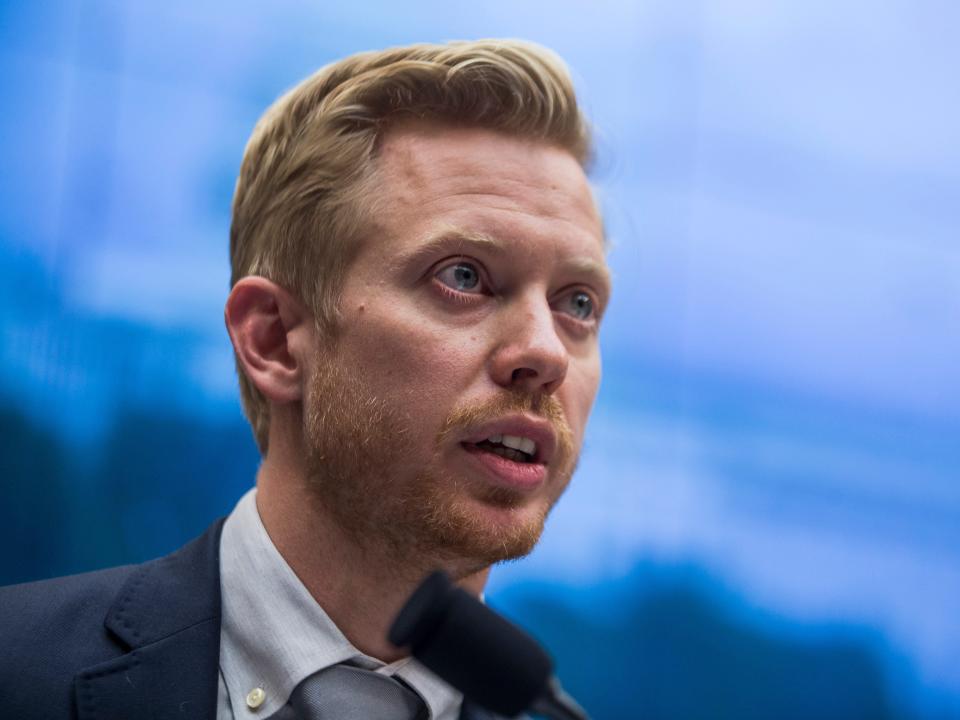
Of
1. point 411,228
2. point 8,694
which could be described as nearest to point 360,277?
point 411,228

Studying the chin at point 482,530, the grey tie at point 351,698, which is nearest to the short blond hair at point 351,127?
the chin at point 482,530

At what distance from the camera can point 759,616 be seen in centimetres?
272

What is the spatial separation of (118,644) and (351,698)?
1.30 ft

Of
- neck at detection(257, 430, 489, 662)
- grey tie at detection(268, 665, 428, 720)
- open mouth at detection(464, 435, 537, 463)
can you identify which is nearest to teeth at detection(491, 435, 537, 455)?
open mouth at detection(464, 435, 537, 463)

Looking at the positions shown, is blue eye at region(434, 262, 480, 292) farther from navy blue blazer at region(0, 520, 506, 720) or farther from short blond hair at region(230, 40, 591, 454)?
navy blue blazer at region(0, 520, 506, 720)

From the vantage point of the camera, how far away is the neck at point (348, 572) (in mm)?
1754

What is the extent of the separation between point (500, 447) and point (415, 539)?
0.68 ft

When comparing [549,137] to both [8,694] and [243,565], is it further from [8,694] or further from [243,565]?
[8,694]

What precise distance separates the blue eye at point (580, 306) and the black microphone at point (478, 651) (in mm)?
959

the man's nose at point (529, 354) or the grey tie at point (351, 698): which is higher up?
the man's nose at point (529, 354)

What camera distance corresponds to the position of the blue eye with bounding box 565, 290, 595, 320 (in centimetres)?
192

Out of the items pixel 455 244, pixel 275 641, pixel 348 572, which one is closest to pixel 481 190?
pixel 455 244

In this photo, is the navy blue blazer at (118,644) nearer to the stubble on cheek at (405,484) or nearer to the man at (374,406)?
the man at (374,406)

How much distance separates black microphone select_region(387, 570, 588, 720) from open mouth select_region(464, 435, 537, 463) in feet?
2.16
